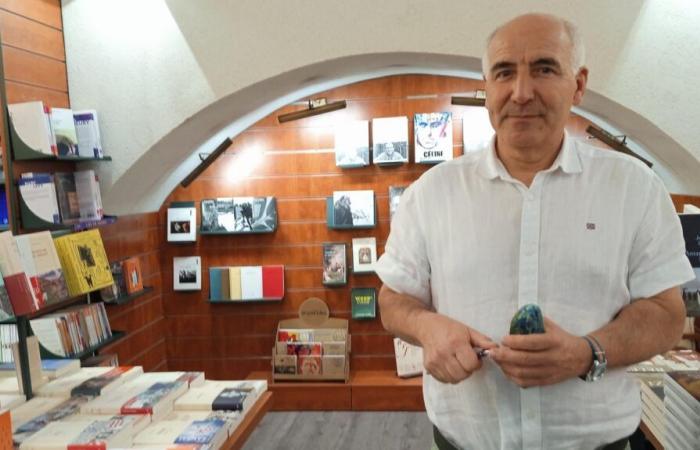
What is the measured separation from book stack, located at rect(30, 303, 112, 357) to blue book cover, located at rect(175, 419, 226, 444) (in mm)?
1387

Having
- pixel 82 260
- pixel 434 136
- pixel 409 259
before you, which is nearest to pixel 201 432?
pixel 409 259

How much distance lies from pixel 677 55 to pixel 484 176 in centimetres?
220

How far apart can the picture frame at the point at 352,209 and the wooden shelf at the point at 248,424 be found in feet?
7.11

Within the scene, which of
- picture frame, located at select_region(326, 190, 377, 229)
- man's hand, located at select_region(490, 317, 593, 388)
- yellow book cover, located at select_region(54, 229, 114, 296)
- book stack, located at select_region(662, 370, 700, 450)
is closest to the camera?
man's hand, located at select_region(490, 317, 593, 388)

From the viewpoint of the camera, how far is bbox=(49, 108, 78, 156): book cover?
9.73 ft

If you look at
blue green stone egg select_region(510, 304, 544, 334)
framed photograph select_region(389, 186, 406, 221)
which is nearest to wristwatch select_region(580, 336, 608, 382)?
blue green stone egg select_region(510, 304, 544, 334)

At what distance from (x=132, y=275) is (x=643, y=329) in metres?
3.54

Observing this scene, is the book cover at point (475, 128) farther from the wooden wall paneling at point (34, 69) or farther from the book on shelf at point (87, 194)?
the wooden wall paneling at point (34, 69)

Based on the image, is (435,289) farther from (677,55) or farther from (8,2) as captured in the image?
(8,2)

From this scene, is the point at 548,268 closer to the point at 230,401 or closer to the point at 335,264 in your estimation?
the point at 230,401

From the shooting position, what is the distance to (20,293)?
2.06 m

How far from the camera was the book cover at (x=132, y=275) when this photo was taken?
3771 millimetres

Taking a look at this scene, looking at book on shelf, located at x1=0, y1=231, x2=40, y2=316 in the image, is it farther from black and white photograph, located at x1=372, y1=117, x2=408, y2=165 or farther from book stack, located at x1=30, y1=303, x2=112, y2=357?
black and white photograph, located at x1=372, y1=117, x2=408, y2=165

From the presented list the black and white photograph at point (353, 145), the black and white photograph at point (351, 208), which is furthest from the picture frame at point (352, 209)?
the black and white photograph at point (353, 145)
